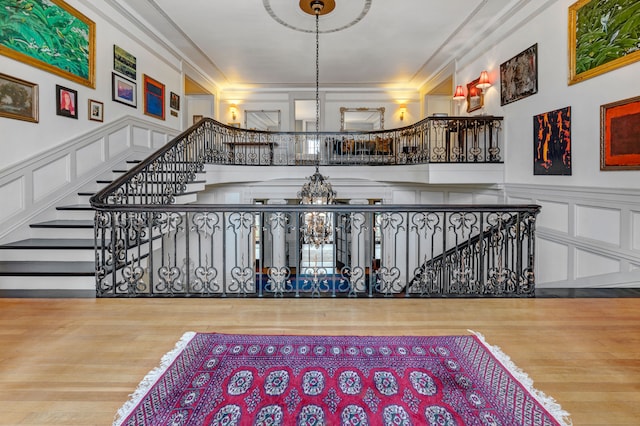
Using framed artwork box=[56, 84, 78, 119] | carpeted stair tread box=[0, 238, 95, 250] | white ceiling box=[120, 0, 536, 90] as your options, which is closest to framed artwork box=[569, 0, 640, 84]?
white ceiling box=[120, 0, 536, 90]

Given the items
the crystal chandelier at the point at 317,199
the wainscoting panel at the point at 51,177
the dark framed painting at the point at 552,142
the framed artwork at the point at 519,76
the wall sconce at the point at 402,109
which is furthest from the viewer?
the wall sconce at the point at 402,109

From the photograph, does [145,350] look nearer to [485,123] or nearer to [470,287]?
[470,287]

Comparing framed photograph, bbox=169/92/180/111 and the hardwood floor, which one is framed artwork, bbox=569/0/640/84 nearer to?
the hardwood floor

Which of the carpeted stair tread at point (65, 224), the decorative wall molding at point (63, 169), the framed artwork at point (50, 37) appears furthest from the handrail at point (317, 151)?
the framed artwork at point (50, 37)

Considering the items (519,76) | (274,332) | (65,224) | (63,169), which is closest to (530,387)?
(274,332)

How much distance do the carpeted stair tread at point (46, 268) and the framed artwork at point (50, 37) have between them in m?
2.30

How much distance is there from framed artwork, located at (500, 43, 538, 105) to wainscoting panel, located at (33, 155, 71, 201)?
671 cm

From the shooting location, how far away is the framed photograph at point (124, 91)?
5203 mm

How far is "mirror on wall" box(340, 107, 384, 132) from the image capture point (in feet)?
32.6

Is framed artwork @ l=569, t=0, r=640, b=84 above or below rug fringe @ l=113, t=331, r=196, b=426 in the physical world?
above

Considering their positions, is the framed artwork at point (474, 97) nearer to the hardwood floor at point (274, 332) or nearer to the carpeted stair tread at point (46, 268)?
the hardwood floor at point (274, 332)

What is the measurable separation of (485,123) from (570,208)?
89.1 inches

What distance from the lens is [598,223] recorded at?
11.9ft

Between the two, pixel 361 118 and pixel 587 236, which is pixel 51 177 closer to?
pixel 587 236
